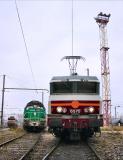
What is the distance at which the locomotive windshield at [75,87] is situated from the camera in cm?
2118

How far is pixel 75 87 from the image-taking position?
69.6ft

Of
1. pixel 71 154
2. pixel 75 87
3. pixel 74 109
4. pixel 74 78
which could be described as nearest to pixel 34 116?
pixel 74 78

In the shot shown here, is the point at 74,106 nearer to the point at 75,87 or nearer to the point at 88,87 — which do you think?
the point at 75,87

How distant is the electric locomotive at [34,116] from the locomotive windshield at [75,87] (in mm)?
18604

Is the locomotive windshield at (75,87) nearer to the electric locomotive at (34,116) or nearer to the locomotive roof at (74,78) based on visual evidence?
the locomotive roof at (74,78)

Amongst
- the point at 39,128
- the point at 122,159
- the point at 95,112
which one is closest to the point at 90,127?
the point at 95,112

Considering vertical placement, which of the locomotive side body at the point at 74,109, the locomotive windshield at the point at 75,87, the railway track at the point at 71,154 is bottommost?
the railway track at the point at 71,154

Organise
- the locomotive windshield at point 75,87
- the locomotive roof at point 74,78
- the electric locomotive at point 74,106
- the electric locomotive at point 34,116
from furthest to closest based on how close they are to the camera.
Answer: the electric locomotive at point 34,116, the locomotive roof at point 74,78, the locomotive windshield at point 75,87, the electric locomotive at point 74,106

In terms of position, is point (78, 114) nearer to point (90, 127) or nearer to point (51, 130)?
point (90, 127)

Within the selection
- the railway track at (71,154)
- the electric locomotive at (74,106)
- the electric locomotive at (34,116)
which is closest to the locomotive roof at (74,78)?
the electric locomotive at (74,106)

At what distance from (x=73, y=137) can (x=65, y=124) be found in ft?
3.74

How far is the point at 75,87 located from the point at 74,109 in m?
1.36

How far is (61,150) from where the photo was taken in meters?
18.0

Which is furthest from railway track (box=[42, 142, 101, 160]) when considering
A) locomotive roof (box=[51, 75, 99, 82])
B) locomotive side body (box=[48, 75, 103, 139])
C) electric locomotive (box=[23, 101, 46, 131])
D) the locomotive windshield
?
electric locomotive (box=[23, 101, 46, 131])
